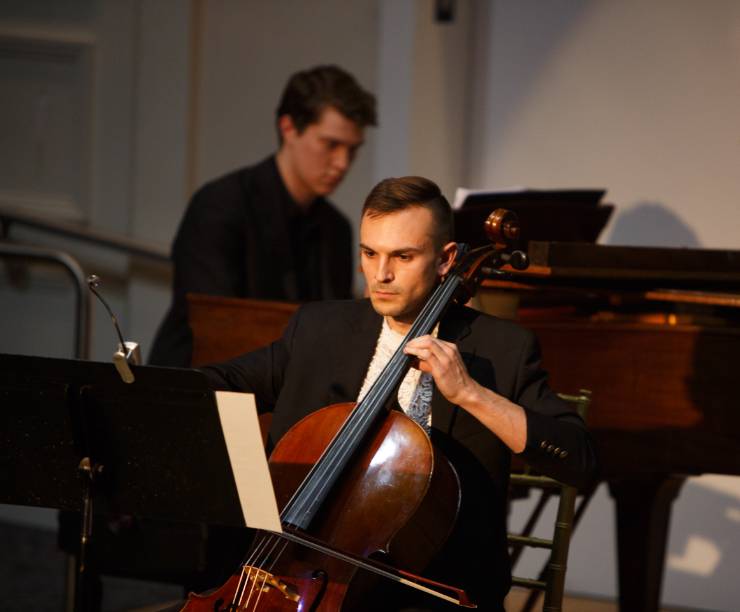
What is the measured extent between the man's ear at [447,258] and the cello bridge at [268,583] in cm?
66

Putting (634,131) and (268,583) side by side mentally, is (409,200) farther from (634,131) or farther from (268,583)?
(634,131)

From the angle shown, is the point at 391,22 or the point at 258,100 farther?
the point at 258,100

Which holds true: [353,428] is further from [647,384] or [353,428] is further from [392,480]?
[647,384]

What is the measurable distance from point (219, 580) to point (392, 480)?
1.25 ft

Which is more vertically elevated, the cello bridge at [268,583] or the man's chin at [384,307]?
the man's chin at [384,307]

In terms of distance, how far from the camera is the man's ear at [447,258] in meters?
2.27

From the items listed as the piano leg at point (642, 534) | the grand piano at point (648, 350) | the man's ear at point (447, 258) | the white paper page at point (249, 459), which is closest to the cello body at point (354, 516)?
the white paper page at point (249, 459)

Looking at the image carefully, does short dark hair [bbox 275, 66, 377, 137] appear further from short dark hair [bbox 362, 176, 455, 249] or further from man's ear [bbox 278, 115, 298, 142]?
short dark hair [bbox 362, 176, 455, 249]

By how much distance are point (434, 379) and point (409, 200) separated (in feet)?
1.11

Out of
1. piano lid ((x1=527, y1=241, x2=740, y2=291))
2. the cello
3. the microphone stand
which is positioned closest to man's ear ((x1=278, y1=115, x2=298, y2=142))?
piano lid ((x1=527, y1=241, x2=740, y2=291))

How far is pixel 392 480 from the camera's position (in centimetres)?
202

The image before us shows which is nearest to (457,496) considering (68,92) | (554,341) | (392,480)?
(392,480)

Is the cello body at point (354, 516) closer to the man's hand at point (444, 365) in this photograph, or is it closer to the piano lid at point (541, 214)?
the man's hand at point (444, 365)

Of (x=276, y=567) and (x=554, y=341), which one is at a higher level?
(x=554, y=341)
